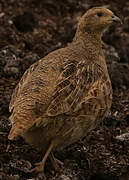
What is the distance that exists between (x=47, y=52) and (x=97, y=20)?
1843 mm

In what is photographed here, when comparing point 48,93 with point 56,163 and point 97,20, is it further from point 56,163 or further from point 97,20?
point 97,20

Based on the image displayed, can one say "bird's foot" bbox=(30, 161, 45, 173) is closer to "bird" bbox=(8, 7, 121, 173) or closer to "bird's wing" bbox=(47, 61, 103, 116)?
"bird" bbox=(8, 7, 121, 173)

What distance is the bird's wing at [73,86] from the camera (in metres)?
5.41

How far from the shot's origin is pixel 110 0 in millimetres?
10570

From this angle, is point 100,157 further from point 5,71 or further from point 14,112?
point 5,71

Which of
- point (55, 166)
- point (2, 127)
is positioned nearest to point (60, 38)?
point (2, 127)

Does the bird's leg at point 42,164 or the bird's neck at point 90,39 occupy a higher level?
the bird's neck at point 90,39

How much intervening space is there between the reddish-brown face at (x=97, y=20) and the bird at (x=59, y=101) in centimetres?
40

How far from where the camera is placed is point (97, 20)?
6707mm

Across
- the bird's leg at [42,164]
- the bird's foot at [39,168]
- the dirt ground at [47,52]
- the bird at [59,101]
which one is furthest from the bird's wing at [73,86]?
the dirt ground at [47,52]

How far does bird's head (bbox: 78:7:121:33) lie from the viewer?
6.71 metres

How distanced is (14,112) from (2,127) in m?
1.02

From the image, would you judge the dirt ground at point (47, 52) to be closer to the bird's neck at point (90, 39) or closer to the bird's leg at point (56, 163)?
the bird's leg at point (56, 163)

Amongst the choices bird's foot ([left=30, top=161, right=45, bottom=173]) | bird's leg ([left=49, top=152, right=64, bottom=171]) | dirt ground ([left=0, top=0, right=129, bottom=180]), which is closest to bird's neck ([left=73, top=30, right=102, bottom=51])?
dirt ground ([left=0, top=0, right=129, bottom=180])
